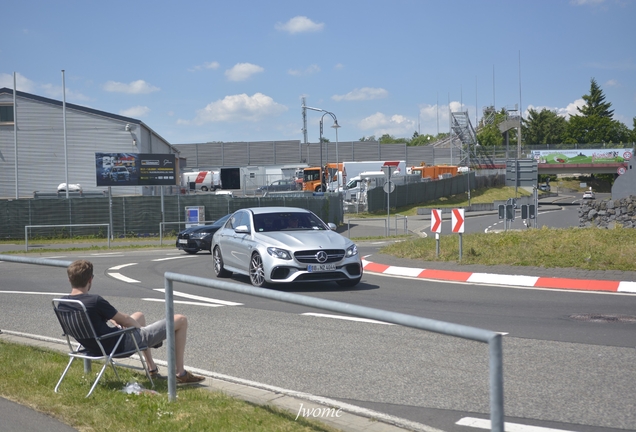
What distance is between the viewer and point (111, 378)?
20.2ft

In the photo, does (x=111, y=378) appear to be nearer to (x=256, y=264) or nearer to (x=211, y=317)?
(x=211, y=317)

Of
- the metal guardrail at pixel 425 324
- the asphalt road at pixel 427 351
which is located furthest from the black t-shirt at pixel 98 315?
the asphalt road at pixel 427 351

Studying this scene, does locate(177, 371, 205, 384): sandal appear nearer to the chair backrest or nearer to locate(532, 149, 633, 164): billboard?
the chair backrest

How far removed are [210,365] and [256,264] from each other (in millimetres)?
6284

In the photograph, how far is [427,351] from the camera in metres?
5.57

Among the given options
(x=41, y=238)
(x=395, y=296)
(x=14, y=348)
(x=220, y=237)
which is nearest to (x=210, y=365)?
(x=14, y=348)

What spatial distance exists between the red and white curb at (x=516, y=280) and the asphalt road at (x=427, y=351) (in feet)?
2.52

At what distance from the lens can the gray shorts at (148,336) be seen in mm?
5688

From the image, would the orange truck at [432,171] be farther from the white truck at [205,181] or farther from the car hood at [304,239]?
the car hood at [304,239]

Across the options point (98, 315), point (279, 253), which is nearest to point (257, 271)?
point (279, 253)

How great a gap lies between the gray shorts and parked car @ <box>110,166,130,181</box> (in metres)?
30.8

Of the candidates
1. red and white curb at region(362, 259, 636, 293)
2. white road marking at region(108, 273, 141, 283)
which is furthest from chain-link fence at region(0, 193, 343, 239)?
red and white curb at region(362, 259, 636, 293)

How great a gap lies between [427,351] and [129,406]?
233 cm

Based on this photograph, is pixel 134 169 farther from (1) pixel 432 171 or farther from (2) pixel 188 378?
(1) pixel 432 171
